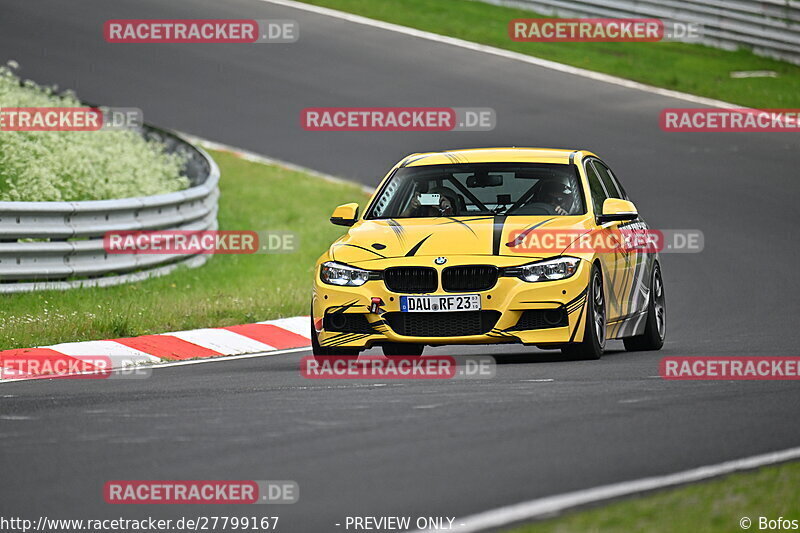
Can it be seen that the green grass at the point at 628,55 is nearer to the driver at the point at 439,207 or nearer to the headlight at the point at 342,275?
the driver at the point at 439,207

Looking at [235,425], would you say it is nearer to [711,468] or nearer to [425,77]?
[711,468]

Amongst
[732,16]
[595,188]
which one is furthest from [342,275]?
[732,16]

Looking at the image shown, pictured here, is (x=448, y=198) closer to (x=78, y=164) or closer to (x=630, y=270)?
(x=630, y=270)

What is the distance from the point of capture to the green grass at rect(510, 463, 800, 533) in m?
5.73

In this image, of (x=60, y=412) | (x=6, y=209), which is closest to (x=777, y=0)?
(x=6, y=209)

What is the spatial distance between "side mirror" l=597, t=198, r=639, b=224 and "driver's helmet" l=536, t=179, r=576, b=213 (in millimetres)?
289

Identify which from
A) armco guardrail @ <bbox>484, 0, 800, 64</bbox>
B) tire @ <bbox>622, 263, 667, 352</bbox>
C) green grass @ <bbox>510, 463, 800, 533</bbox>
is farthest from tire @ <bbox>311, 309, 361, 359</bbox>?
armco guardrail @ <bbox>484, 0, 800, 64</bbox>

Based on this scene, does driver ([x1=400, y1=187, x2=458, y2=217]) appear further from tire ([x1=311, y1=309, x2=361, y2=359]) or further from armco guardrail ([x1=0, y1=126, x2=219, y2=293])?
armco guardrail ([x1=0, y1=126, x2=219, y2=293])

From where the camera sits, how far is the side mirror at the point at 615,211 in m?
11.6

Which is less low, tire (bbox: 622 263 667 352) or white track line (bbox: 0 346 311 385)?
tire (bbox: 622 263 667 352)

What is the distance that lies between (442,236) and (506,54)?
63.9 ft

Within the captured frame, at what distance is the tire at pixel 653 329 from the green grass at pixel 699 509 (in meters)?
6.13

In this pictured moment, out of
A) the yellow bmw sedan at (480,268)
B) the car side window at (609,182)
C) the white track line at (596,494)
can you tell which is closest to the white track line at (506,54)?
the car side window at (609,182)

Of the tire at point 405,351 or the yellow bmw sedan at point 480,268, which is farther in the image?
the tire at point 405,351
